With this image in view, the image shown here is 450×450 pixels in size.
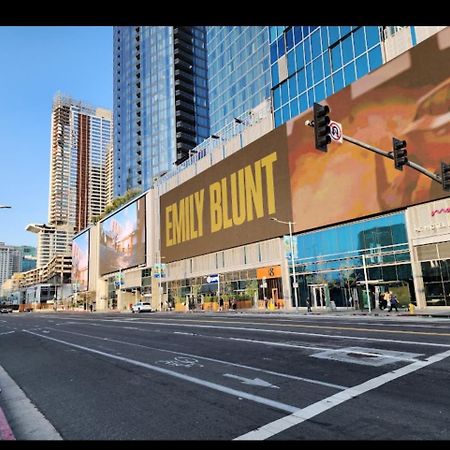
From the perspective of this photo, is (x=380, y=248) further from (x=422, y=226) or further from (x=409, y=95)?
(x=409, y=95)

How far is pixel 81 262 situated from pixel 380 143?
A: 371 ft

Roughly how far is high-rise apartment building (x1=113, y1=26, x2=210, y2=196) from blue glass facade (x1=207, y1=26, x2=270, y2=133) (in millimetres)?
22785

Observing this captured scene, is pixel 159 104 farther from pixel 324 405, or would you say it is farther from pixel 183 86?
pixel 324 405

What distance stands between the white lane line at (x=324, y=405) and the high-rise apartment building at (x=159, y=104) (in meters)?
108

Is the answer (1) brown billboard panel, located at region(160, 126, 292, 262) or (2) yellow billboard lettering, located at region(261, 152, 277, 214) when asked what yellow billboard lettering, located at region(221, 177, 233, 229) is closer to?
(1) brown billboard panel, located at region(160, 126, 292, 262)

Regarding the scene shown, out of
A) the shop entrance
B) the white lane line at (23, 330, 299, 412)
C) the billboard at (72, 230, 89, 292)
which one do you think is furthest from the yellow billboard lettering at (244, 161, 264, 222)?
the billboard at (72, 230, 89, 292)

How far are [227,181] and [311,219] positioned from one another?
19103mm

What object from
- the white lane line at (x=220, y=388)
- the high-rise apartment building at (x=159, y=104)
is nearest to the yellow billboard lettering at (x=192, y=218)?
the high-rise apartment building at (x=159, y=104)

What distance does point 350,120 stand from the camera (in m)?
42.9

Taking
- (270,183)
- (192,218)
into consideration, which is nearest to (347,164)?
(270,183)

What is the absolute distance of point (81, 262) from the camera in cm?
13325

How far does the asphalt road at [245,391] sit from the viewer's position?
6062 millimetres
